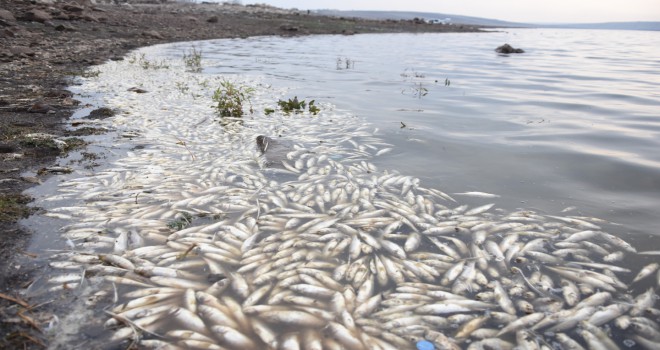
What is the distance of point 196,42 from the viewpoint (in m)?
37.7

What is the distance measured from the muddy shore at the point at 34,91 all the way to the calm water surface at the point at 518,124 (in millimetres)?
6543

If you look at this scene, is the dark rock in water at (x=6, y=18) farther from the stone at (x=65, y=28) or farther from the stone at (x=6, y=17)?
the stone at (x=65, y=28)

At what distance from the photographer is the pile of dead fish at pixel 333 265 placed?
14.3 feet

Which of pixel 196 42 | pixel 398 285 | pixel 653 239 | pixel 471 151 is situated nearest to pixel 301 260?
pixel 398 285

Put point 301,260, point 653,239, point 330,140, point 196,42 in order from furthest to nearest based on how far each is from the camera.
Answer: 1. point 196,42
2. point 330,140
3. point 653,239
4. point 301,260

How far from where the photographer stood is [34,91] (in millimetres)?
13773

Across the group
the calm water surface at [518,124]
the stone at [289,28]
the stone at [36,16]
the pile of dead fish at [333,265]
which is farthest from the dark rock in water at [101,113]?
the stone at [289,28]

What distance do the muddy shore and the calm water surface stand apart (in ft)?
21.5

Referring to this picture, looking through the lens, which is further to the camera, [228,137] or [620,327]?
[228,137]

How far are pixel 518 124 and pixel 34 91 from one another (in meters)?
15.4

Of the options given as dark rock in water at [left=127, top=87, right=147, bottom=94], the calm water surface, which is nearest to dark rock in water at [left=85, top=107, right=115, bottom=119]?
dark rock in water at [left=127, top=87, right=147, bottom=94]

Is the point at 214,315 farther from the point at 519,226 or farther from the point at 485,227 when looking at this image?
the point at 519,226

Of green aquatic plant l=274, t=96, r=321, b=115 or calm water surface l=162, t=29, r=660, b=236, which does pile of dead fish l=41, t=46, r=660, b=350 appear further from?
green aquatic plant l=274, t=96, r=321, b=115

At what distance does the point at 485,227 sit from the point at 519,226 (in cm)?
54
